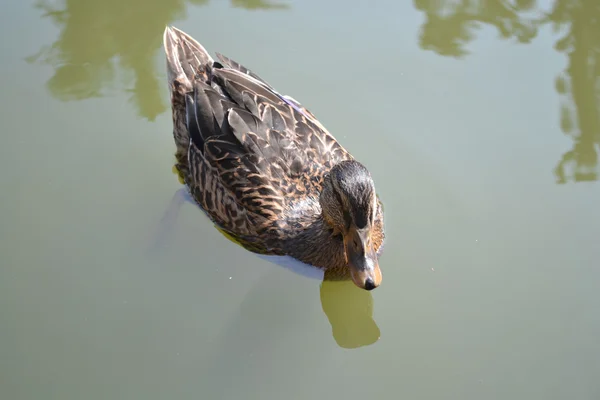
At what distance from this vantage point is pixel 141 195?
18.0 ft

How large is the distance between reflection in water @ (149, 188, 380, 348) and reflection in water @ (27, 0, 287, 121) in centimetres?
182

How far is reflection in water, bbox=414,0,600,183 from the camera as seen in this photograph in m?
6.10

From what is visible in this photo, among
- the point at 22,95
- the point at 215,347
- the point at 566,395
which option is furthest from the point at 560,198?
the point at 22,95

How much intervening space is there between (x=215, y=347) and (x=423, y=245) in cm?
174

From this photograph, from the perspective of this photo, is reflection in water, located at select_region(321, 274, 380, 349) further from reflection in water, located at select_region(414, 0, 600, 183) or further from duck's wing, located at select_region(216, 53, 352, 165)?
reflection in water, located at select_region(414, 0, 600, 183)

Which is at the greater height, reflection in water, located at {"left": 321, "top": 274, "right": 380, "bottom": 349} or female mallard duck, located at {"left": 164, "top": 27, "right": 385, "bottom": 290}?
female mallard duck, located at {"left": 164, "top": 27, "right": 385, "bottom": 290}

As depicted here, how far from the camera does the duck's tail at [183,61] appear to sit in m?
5.45

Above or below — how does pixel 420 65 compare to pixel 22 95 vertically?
above

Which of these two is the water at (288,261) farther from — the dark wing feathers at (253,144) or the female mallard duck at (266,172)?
the dark wing feathers at (253,144)

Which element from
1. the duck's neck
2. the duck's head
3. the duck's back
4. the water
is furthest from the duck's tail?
the duck's head

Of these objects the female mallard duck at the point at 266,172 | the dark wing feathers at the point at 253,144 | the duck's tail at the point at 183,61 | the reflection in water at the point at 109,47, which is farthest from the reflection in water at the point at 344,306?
the reflection in water at the point at 109,47

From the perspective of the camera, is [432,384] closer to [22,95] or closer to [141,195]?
[141,195]

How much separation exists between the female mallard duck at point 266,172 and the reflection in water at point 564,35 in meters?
2.20

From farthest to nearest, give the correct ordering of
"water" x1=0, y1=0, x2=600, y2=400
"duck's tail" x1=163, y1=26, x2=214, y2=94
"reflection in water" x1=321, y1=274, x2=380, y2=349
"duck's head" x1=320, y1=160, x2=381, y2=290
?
"duck's tail" x1=163, y1=26, x2=214, y2=94 → "reflection in water" x1=321, y1=274, x2=380, y2=349 → "water" x1=0, y1=0, x2=600, y2=400 → "duck's head" x1=320, y1=160, x2=381, y2=290
